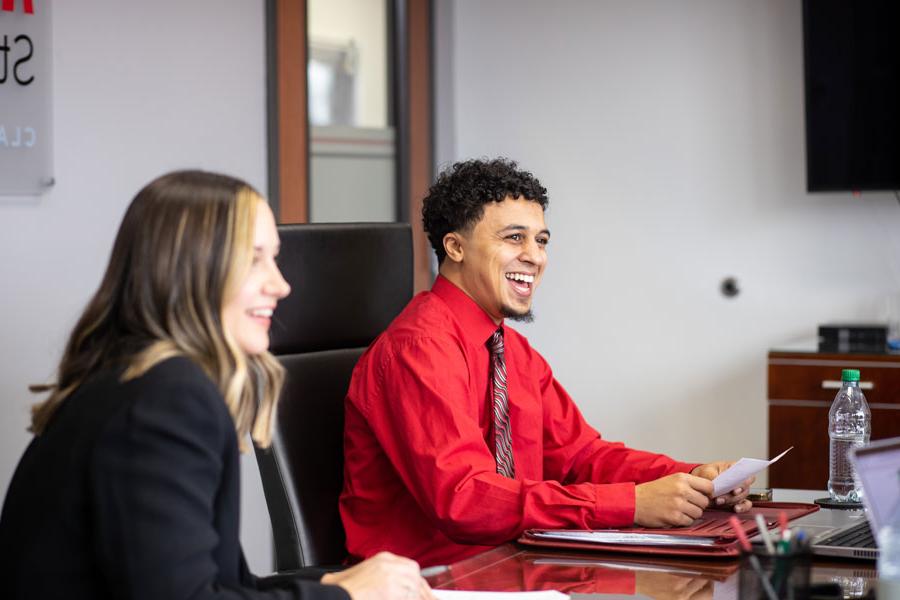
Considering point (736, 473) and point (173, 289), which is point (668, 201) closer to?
point (736, 473)

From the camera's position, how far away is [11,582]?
127 centimetres

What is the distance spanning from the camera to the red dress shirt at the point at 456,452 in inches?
73.4

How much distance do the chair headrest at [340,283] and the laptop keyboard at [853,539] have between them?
0.98 m

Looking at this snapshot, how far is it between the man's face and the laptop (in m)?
0.70

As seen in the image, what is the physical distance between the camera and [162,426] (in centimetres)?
122

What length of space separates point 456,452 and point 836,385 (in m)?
1.91

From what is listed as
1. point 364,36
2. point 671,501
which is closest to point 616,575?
point 671,501

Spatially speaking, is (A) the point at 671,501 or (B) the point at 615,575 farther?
(A) the point at 671,501

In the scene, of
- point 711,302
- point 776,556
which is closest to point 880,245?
point 711,302

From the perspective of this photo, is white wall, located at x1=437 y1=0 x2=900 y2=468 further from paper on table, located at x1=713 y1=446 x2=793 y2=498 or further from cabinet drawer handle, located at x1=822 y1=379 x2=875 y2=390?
paper on table, located at x1=713 y1=446 x2=793 y2=498

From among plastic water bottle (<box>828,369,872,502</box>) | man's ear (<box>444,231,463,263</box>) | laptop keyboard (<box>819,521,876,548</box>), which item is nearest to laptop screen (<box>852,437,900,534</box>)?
laptop keyboard (<box>819,521,876,548</box>)

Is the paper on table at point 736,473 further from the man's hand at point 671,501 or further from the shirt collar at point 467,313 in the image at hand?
the shirt collar at point 467,313

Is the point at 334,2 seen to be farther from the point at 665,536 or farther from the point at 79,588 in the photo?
the point at 79,588

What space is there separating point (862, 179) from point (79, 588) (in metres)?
3.19
